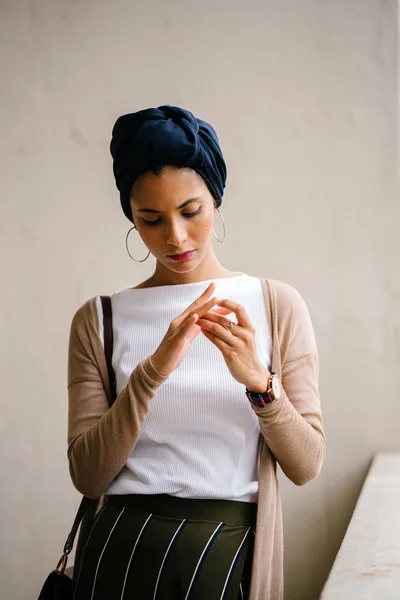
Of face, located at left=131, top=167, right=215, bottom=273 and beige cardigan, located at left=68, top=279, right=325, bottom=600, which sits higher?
face, located at left=131, top=167, right=215, bottom=273

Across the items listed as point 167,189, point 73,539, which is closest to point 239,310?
point 167,189

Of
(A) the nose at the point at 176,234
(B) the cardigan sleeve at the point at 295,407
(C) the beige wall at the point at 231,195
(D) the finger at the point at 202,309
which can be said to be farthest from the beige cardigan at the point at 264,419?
(C) the beige wall at the point at 231,195

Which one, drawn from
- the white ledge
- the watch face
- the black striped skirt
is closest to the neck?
the watch face

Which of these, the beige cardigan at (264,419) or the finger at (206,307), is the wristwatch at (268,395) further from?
the finger at (206,307)

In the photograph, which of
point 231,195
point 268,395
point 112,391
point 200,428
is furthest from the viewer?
point 231,195

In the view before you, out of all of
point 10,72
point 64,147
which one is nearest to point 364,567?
point 64,147

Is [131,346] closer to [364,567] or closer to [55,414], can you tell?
[364,567]

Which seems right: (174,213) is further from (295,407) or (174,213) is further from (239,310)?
(295,407)

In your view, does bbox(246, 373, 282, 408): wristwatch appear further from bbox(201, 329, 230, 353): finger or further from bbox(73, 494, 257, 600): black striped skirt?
bbox(73, 494, 257, 600): black striped skirt

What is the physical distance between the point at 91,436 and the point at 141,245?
1.12 meters

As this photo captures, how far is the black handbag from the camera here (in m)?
1.50

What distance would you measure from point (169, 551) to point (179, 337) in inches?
14.9

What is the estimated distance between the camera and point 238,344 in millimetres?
1349

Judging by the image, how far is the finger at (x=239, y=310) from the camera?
1.35 metres
